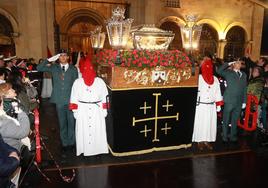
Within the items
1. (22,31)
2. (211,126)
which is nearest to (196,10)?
(22,31)

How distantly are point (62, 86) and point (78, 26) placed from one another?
11849 millimetres

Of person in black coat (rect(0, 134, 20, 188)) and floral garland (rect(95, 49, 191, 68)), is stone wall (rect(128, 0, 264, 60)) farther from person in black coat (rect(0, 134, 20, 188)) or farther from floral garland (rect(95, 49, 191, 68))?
person in black coat (rect(0, 134, 20, 188))

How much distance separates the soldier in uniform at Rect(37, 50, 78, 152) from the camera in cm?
521

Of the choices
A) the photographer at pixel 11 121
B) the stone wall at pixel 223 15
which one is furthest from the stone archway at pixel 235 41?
the photographer at pixel 11 121

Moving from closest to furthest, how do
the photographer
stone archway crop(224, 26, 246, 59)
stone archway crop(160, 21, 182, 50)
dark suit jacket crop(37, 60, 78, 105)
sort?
the photographer, dark suit jacket crop(37, 60, 78, 105), stone archway crop(160, 21, 182, 50), stone archway crop(224, 26, 246, 59)

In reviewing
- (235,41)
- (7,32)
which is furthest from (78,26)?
(235,41)

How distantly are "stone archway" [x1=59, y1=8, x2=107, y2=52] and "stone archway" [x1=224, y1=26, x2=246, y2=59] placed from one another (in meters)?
9.46

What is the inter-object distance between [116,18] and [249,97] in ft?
14.0

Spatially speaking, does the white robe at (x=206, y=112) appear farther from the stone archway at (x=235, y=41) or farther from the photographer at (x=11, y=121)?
the stone archway at (x=235, y=41)

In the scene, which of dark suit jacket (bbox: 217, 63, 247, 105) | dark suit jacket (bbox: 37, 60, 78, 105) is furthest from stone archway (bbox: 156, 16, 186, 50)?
dark suit jacket (bbox: 37, 60, 78, 105)

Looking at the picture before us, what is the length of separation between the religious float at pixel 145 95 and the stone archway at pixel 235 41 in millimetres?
13973

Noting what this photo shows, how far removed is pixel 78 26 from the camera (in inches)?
629

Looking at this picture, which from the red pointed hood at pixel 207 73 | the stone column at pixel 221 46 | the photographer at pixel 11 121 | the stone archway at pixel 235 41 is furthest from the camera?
the stone archway at pixel 235 41

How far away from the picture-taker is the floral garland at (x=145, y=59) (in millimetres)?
4723
